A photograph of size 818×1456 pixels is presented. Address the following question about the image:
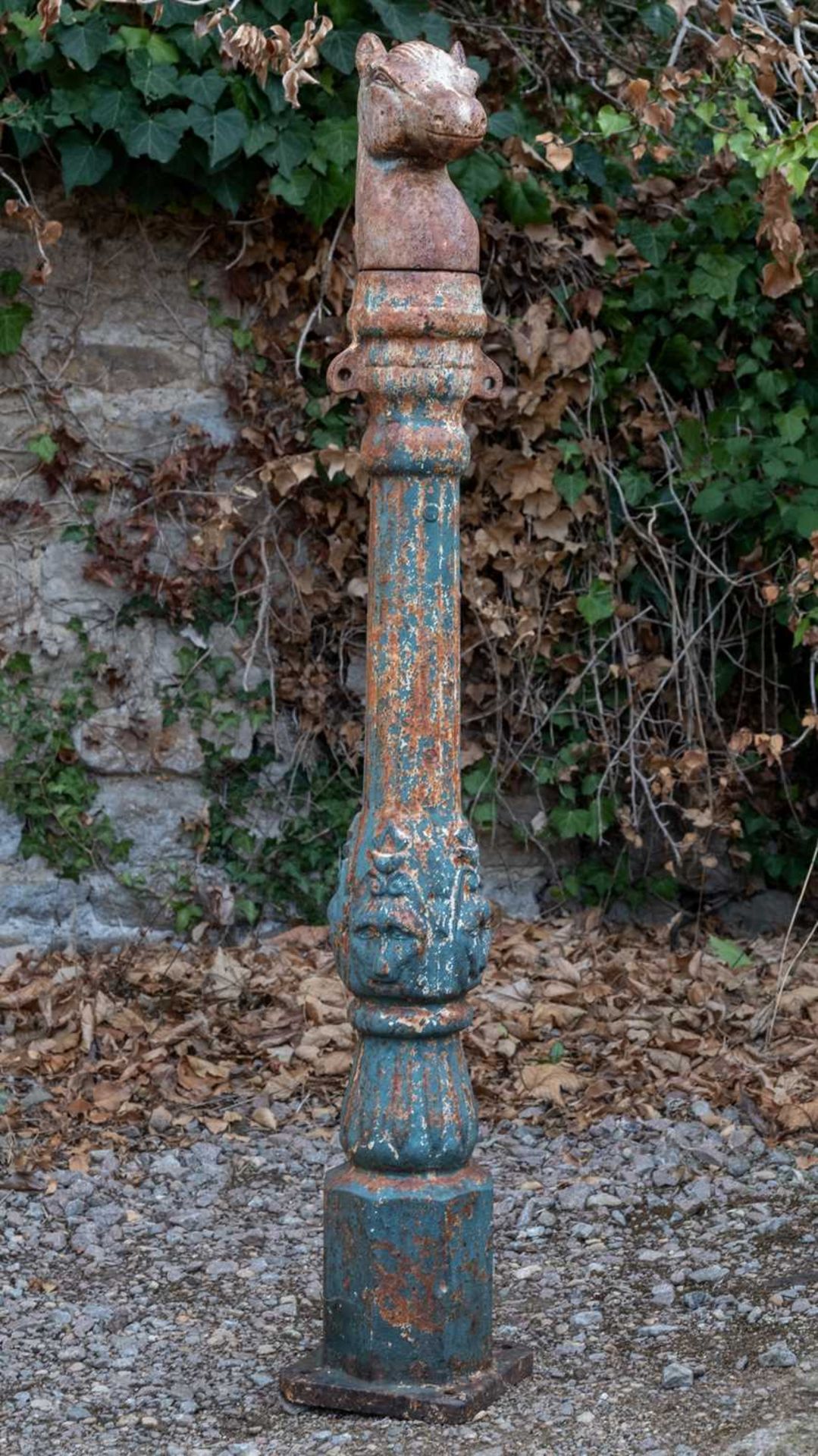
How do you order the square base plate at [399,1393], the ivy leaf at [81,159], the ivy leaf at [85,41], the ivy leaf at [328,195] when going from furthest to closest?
the ivy leaf at [328,195], the ivy leaf at [81,159], the ivy leaf at [85,41], the square base plate at [399,1393]

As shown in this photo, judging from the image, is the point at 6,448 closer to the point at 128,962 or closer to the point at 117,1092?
the point at 128,962

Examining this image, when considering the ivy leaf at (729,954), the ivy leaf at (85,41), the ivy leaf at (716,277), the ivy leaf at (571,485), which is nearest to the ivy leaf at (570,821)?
the ivy leaf at (729,954)

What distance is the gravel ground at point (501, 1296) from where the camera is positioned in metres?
2.62

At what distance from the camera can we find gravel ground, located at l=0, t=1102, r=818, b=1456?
2.62 meters

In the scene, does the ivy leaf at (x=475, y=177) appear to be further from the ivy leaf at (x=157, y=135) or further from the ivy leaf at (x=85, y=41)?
the ivy leaf at (x=85, y=41)

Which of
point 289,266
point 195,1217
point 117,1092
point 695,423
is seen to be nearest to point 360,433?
point 289,266

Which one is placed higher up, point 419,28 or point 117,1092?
point 419,28

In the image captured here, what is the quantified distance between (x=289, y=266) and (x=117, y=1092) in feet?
7.38

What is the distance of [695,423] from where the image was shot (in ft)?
16.8

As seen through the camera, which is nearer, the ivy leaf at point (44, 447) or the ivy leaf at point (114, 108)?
the ivy leaf at point (114, 108)

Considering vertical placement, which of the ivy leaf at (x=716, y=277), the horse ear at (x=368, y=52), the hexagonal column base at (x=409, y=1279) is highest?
the horse ear at (x=368, y=52)

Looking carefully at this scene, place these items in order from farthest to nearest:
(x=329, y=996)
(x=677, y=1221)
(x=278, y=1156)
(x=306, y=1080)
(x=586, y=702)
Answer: (x=586, y=702)
(x=329, y=996)
(x=306, y=1080)
(x=278, y=1156)
(x=677, y=1221)

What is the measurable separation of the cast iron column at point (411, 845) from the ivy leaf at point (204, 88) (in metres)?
2.00

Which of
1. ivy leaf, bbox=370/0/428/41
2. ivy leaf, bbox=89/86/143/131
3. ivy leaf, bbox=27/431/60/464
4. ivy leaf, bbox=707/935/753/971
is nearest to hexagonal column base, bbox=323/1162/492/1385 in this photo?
ivy leaf, bbox=707/935/753/971
